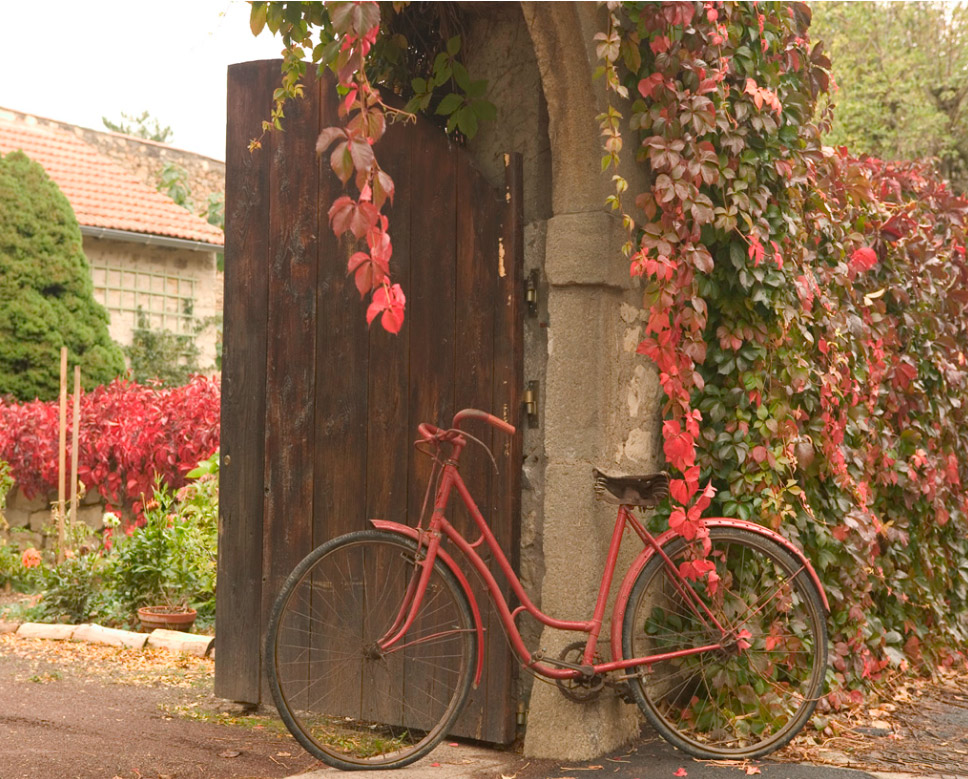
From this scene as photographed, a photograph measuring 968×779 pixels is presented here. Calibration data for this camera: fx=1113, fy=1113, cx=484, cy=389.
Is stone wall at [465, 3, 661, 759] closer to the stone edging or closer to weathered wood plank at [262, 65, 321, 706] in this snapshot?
weathered wood plank at [262, 65, 321, 706]

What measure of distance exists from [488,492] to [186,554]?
315 centimetres

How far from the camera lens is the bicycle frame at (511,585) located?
3.50 m

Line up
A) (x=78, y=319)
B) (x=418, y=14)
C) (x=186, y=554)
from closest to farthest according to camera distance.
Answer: (x=418, y=14), (x=186, y=554), (x=78, y=319)

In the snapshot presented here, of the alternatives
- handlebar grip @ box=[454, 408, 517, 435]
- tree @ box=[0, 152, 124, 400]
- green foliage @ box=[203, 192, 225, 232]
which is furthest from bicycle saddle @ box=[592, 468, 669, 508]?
green foliage @ box=[203, 192, 225, 232]

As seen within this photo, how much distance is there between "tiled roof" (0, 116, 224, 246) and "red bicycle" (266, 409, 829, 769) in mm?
11420

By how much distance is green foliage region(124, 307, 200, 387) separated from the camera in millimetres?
14961

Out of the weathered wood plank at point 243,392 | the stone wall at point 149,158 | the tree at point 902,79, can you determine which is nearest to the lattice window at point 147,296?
→ the stone wall at point 149,158

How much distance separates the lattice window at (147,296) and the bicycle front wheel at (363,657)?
11556mm

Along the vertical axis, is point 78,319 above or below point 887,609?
above

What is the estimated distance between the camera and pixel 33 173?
515 inches

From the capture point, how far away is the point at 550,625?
362 centimetres

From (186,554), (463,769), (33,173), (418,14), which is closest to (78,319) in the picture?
(33,173)

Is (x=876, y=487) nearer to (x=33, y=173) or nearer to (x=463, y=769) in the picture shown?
(x=463, y=769)

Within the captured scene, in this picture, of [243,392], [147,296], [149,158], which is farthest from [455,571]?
[149,158]
